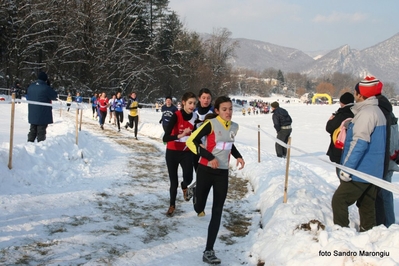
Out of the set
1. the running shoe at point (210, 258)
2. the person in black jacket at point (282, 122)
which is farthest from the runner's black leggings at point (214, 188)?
the person in black jacket at point (282, 122)

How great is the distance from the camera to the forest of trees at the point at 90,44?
34.3m

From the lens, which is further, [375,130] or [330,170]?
[330,170]

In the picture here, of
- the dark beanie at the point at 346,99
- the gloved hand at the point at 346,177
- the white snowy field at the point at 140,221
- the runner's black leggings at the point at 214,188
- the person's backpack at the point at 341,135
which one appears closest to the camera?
the white snowy field at the point at 140,221

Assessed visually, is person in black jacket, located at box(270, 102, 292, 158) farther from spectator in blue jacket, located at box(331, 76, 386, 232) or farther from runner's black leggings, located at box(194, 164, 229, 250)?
runner's black leggings, located at box(194, 164, 229, 250)

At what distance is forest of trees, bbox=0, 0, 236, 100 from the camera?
3428cm

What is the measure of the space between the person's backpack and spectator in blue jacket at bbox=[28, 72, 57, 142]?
6455mm

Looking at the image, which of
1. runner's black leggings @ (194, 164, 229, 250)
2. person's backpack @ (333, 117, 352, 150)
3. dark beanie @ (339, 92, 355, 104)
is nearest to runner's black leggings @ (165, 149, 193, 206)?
runner's black leggings @ (194, 164, 229, 250)

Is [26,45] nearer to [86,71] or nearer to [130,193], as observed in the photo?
[86,71]

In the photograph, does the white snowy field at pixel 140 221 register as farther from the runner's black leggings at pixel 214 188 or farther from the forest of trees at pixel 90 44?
the forest of trees at pixel 90 44

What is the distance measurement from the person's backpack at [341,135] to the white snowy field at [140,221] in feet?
1.49

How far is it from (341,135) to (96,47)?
38295 mm

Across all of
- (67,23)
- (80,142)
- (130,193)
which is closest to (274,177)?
(130,193)

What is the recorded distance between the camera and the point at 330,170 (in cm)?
1119

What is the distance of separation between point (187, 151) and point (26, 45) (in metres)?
35.2
